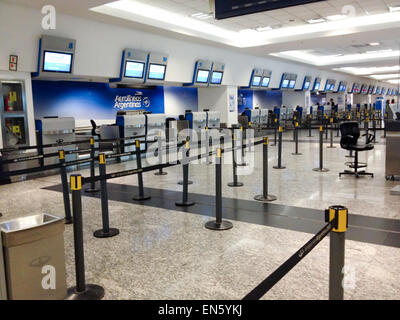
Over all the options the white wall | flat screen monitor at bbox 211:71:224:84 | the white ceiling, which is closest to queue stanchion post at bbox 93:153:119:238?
the white ceiling

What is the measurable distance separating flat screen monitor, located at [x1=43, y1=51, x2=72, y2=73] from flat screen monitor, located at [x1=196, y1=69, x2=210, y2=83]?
5.23 metres

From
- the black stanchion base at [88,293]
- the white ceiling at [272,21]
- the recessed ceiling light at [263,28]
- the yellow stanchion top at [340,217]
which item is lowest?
the black stanchion base at [88,293]

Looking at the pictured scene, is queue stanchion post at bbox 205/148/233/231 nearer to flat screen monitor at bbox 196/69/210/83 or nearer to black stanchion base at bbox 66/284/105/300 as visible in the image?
black stanchion base at bbox 66/284/105/300

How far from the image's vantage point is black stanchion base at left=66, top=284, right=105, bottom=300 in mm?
2889

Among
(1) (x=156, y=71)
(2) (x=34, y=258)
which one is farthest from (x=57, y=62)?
(2) (x=34, y=258)

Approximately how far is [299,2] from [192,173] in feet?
16.0

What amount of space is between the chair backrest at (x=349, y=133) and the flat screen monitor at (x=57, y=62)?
20.5ft

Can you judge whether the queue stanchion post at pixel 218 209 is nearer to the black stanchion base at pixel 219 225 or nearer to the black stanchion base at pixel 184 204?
the black stanchion base at pixel 219 225

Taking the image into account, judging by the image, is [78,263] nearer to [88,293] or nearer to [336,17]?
[88,293]

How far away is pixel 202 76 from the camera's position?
12977mm

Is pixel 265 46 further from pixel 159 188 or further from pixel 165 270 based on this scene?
pixel 165 270

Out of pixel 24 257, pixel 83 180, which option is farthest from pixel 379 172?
pixel 24 257

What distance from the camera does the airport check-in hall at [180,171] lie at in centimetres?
290

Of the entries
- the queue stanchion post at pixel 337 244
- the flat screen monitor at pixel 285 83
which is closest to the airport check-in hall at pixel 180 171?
the queue stanchion post at pixel 337 244
